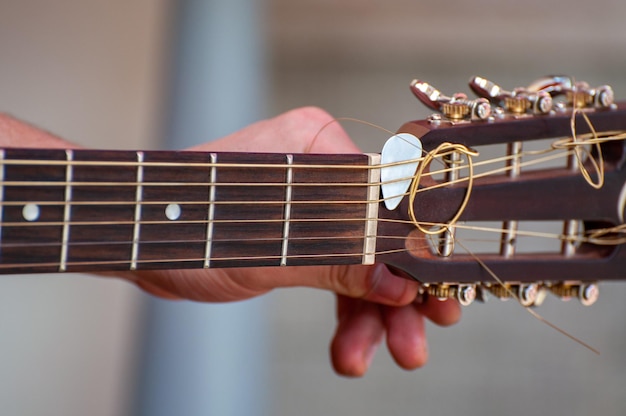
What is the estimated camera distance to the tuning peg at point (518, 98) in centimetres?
50

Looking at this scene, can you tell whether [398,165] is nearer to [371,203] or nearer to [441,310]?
[371,203]

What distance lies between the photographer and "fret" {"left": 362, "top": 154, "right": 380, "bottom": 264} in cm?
47

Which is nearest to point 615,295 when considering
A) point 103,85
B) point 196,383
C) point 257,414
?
point 257,414

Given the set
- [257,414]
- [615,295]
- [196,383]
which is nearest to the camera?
[196,383]

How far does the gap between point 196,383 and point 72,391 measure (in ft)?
2.48

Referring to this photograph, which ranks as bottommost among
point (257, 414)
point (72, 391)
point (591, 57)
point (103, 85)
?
point (72, 391)

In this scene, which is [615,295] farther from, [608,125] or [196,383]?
[608,125]

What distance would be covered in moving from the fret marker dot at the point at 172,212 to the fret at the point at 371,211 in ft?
0.36

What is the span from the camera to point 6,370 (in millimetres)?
1561

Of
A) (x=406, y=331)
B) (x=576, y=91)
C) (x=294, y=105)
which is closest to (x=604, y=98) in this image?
(x=576, y=91)

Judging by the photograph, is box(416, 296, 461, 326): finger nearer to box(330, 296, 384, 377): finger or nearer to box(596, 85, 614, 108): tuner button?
box(330, 296, 384, 377): finger

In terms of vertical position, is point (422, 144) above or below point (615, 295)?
above

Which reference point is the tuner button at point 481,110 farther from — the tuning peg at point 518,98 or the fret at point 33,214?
the fret at point 33,214

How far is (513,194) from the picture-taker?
0.52 metres
